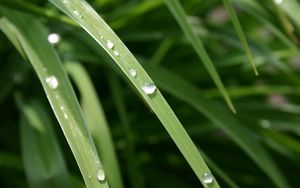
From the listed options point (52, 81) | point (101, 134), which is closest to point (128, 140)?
point (101, 134)

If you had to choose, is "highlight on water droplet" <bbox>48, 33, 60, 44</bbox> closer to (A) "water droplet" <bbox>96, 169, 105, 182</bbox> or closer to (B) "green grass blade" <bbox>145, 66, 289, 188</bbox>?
(B) "green grass blade" <bbox>145, 66, 289, 188</bbox>

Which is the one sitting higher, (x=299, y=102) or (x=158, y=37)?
(x=158, y=37)

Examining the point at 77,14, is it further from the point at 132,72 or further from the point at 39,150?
the point at 39,150

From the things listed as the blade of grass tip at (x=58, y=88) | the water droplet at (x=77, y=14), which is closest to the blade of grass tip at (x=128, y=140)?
the blade of grass tip at (x=58, y=88)

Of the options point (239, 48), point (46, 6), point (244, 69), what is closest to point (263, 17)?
point (239, 48)

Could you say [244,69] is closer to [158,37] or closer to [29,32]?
[158,37]

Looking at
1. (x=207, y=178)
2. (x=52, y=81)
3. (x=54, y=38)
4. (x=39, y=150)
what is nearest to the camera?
(x=207, y=178)
